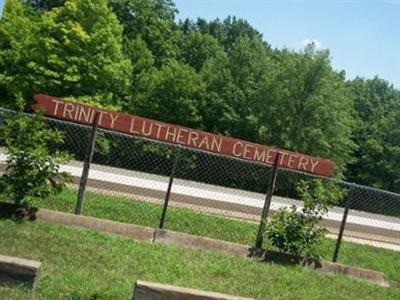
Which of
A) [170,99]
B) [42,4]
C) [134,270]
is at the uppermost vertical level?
→ [42,4]

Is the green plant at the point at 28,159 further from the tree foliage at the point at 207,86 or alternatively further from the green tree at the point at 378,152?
the green tree at the point at 378,152

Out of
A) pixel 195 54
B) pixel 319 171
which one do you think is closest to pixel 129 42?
pixel 195 54

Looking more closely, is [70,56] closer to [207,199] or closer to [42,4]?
[42,4]

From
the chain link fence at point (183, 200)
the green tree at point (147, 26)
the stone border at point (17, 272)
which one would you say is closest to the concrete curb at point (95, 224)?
the chain link fence at point (183, 200)

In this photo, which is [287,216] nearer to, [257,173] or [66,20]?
[257,173]

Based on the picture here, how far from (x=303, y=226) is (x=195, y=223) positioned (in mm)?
2996

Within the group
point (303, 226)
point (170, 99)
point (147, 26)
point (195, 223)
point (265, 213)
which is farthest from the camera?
point (147, 26)

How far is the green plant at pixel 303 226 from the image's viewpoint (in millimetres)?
9852

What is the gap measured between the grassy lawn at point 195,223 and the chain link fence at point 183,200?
0.02 m

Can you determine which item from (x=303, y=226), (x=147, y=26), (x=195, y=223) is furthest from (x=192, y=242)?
(x=147, y=26)

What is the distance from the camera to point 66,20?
1364 inches

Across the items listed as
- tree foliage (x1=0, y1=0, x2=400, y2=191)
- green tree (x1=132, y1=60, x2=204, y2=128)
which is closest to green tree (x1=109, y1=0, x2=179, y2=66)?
tree foliage (x1=0, y1=0, x2=400, y2=191)

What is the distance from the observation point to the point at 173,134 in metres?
12.0

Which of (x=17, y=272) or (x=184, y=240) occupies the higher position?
(x=17, y=272)
